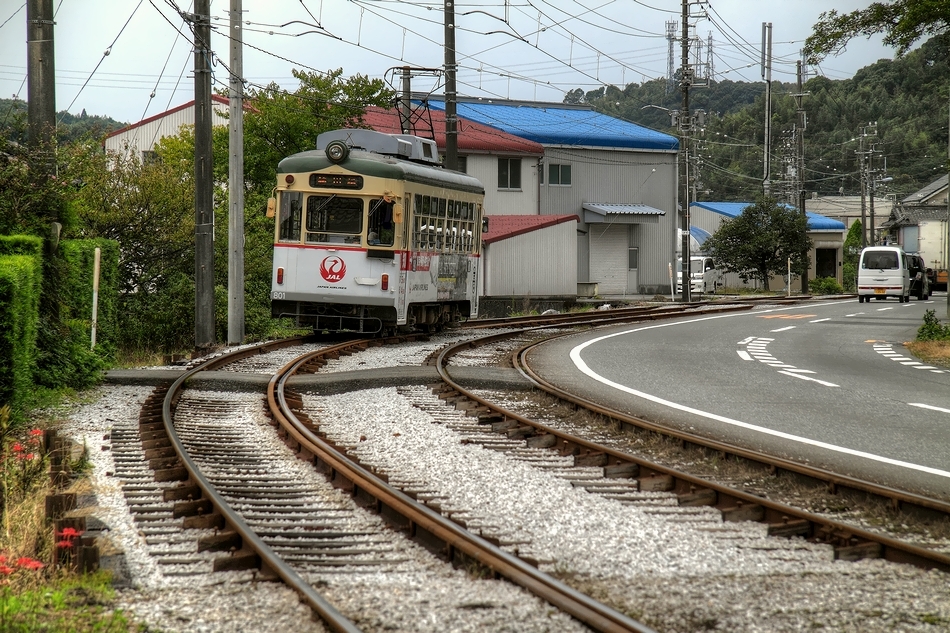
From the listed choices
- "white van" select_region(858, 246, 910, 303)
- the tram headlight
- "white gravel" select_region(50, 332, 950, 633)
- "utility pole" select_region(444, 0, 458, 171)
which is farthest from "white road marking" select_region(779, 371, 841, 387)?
"white van" select_region(858, 246, 910, 303)

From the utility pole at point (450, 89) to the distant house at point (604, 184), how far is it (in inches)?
640

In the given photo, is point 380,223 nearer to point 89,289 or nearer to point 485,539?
point 89,289

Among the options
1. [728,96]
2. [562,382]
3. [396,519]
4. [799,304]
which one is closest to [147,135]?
[799,304]

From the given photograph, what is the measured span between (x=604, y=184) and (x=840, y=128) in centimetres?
6212

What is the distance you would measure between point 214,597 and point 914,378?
13.1 m

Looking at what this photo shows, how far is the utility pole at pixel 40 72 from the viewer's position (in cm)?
1423

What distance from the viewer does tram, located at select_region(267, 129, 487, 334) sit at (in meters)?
18.1

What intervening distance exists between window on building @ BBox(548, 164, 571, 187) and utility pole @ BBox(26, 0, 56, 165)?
3300 centimetres

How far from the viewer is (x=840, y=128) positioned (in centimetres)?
A: 10106

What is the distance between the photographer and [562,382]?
46.5 feet

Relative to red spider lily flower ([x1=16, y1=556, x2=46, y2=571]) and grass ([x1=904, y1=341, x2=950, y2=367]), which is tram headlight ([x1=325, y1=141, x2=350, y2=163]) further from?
red spider lily flower ([x1=16, y1=556, x2=46, y2=571])

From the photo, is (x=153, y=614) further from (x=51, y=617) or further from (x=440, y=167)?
(x=440, y=167)

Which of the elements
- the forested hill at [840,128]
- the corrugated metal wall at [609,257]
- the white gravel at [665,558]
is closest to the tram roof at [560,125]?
the corrugated metal wall at [609,257]

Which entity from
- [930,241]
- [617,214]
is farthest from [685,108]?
[930,241]
